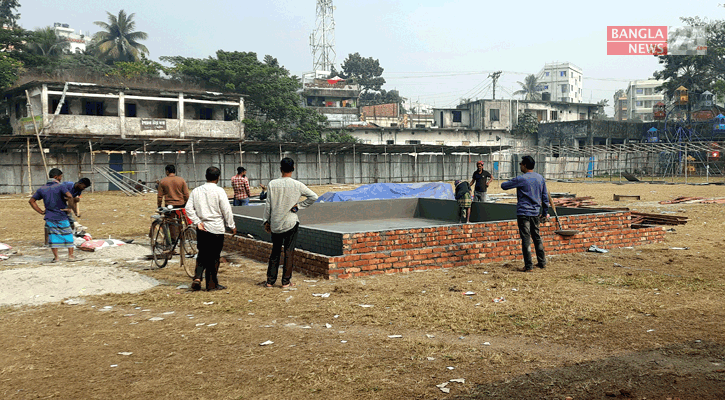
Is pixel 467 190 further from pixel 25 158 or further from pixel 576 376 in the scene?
pixel 25 158

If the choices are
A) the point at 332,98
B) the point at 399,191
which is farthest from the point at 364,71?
the point at 399,191

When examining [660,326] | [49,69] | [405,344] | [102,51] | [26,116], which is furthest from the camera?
[102,51]

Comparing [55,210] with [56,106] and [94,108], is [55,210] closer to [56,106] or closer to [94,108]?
[56,106]

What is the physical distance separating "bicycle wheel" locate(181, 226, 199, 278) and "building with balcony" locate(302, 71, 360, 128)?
52417 millimetres

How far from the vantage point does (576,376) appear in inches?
158

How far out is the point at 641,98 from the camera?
92062mm

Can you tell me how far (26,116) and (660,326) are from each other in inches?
1410

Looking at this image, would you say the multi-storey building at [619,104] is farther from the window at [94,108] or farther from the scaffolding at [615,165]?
the window at [94,108]

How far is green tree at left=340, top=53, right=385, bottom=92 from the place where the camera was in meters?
78.6

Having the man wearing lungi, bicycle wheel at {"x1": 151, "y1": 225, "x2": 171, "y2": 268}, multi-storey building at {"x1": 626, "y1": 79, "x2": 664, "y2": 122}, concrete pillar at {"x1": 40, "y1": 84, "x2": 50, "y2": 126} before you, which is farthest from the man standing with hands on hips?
multi-storey building at {"x1": 626, "y1": 79, "x2": 664, "y2": 122}

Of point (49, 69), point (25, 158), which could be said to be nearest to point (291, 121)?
point (49, 69)

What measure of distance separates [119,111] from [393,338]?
31.8 m

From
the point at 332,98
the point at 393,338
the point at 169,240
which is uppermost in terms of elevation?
the point at 332,98

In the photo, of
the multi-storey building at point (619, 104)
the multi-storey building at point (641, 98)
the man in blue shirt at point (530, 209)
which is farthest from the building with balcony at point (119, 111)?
the multi-storey building at point (619, 104)
